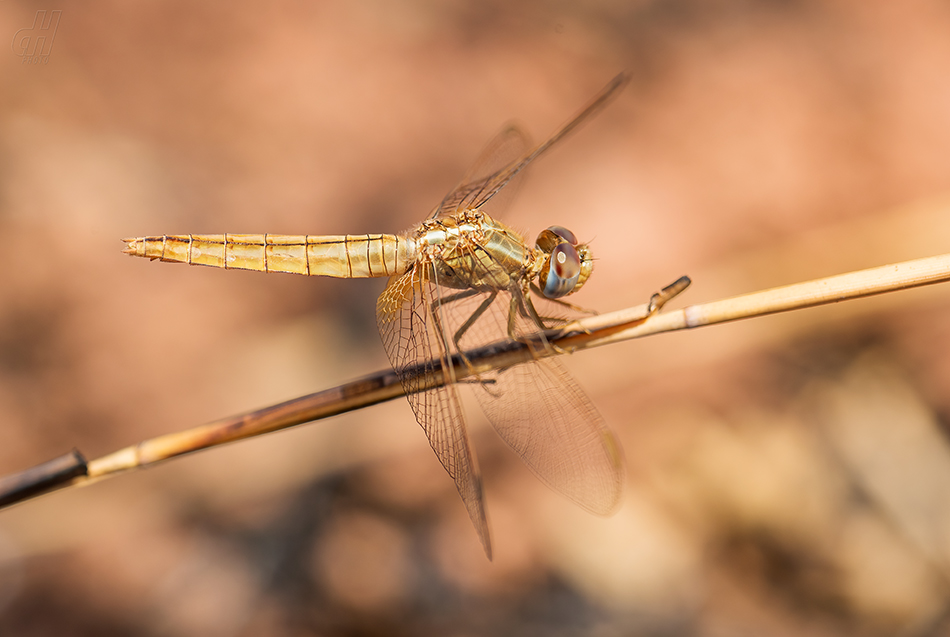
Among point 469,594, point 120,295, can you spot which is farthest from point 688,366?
point 120,295

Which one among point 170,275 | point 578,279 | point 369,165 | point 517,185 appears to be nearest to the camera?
point 578,279

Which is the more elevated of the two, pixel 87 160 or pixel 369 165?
pixel 87 160

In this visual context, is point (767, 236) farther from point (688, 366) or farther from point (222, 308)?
point (222, 308)

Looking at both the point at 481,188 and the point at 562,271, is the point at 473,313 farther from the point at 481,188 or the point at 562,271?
the point at 481,188

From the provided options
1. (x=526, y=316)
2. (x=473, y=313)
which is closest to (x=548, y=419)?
(x=526, y=316)

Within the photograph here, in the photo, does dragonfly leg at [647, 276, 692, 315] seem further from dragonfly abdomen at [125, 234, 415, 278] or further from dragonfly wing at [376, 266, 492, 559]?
dragonfly abdomen at [125, 234, 415, 278]

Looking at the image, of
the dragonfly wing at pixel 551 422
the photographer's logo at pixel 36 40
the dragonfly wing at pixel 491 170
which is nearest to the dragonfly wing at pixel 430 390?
the dragonfly wing at pixel 551 422

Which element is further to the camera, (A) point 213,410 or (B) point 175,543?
(A) point 213,410
